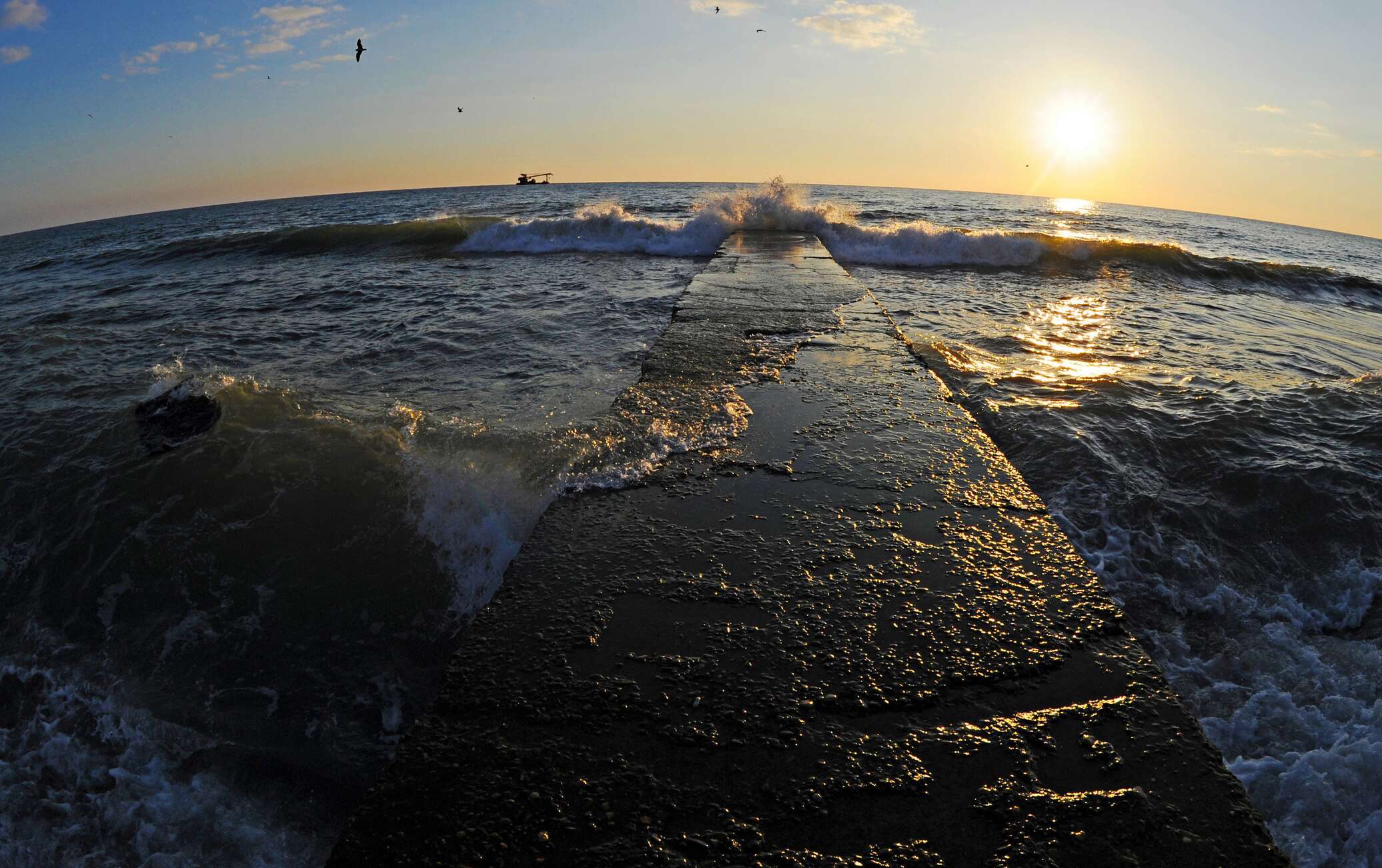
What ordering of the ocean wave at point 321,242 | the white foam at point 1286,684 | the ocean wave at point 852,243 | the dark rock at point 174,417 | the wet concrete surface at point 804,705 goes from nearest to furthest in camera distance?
1. the wet concrete surface at point 804,705
2. the white foam at point 1286,684
3. the dark rock at point 174,417
4. the ocean wave at point 852,243
5. the ocean wave at point 321,242

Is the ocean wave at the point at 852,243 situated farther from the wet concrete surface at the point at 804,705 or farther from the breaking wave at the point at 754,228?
the wet concrete surface at the point at 804,705

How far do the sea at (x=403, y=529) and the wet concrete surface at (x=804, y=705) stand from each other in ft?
2.68

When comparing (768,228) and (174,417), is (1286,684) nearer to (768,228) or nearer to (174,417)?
(174,417)

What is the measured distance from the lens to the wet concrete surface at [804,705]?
4.62 feet

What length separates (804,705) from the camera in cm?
174

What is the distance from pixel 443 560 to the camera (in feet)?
10.6

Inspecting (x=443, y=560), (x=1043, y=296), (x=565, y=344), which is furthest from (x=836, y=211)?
(x=443, y=560)

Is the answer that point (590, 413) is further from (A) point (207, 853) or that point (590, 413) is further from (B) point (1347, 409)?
(B) point (1347, 409)

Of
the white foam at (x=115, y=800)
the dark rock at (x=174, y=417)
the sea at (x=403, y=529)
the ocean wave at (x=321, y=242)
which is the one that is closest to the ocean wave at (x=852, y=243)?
the ocean wave at (x=321, y=242)

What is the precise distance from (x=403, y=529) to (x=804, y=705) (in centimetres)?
254

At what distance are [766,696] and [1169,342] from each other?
822 cm

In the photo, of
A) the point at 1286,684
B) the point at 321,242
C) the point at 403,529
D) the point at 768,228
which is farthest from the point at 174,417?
the point at 321,242

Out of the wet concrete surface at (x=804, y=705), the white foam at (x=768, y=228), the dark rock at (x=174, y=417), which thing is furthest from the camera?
the white foam at (x=768, y=228)

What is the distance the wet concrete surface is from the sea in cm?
82
